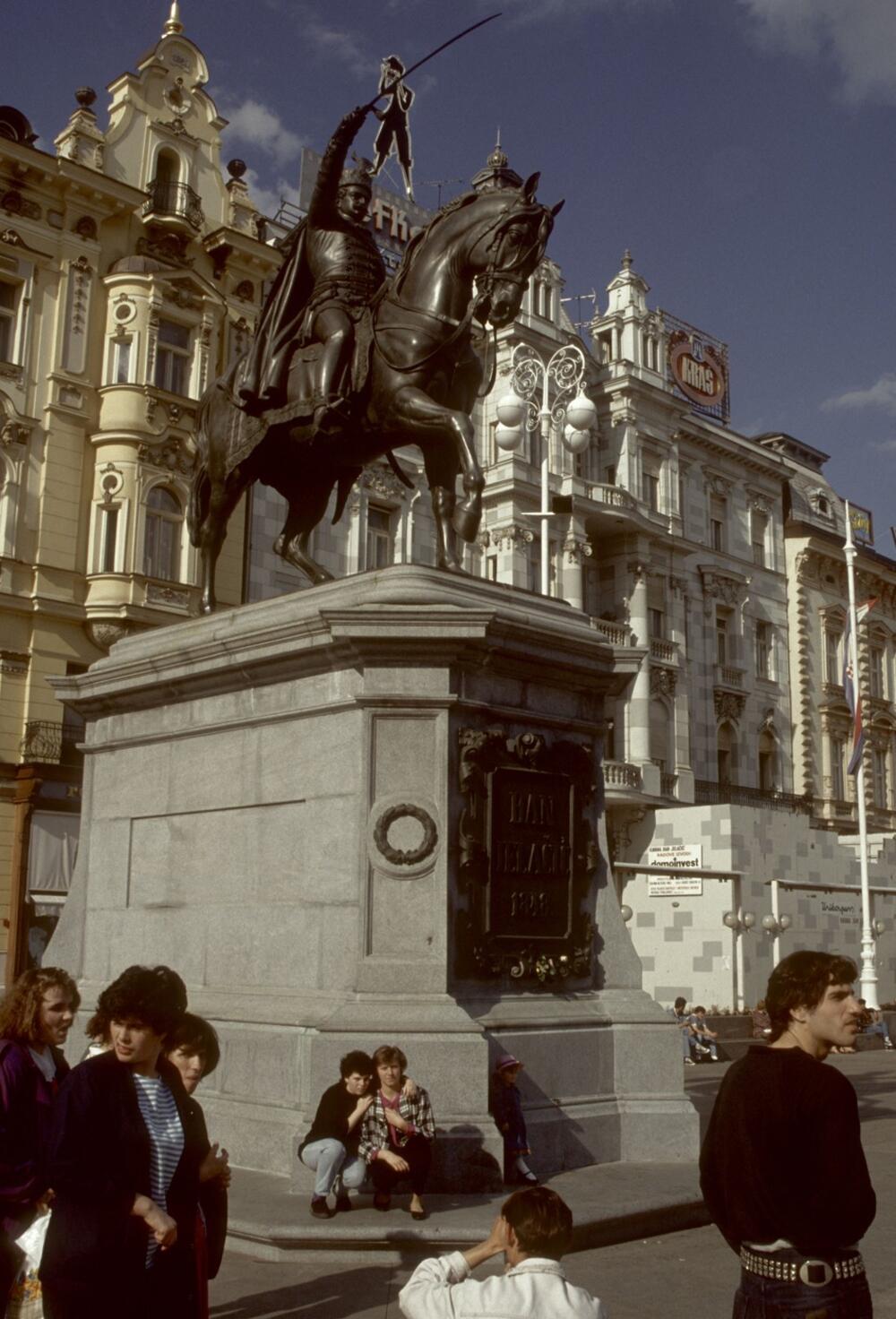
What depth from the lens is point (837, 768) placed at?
176 ft

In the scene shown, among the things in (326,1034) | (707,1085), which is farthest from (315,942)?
(707,1085)

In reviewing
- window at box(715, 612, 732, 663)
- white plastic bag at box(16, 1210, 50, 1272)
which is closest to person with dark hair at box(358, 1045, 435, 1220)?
white plastic bag at box(16, 1210, 50, 1272)

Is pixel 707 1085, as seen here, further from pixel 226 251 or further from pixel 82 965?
pixel 226 251

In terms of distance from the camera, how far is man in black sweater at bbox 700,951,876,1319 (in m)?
3.76

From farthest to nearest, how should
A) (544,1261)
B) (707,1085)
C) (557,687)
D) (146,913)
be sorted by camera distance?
(707,1085)
(146,913)
(557,687)
(544,1261)

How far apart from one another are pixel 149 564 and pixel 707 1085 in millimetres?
19674

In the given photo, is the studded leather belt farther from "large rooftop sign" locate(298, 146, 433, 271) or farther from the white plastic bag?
"large rooftop sign" locate(298, 146, 433, 271)

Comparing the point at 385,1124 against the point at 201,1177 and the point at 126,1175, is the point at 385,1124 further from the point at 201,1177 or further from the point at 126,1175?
the point at 126,1175

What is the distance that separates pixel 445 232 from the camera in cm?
1051

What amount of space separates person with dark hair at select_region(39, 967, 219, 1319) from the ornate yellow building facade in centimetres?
2618

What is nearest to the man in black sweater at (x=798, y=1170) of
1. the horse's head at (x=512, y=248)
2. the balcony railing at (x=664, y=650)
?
the horse's head at (x=512, y=248)

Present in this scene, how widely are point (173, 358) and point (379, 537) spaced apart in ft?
25.1

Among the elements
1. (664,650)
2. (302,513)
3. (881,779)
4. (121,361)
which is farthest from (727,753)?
(302,513)

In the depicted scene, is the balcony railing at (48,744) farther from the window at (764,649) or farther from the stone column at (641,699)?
the window at (764,649)
